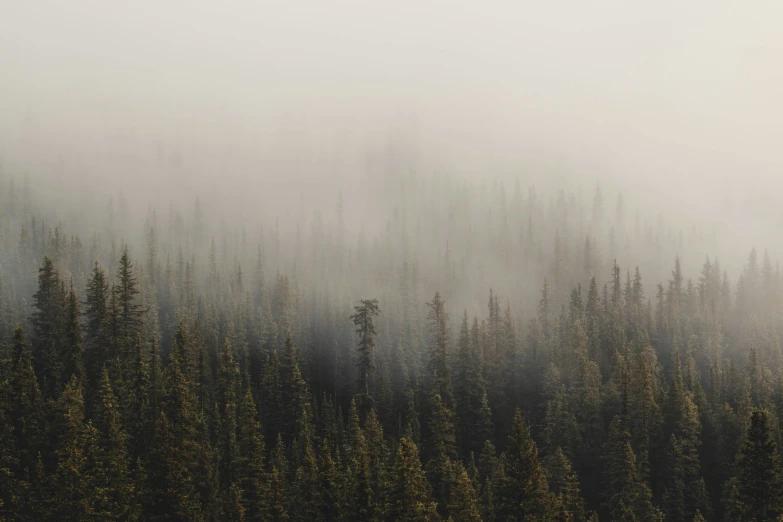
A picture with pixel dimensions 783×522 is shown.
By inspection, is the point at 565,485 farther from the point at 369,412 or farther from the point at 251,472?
the point at 251,472

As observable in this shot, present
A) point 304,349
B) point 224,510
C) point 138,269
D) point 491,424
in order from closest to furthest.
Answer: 1. point 224,510
2. point 491,424
3. point 304,349
4. point 138,269

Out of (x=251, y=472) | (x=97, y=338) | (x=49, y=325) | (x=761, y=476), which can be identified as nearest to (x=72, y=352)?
(x=97, y=338)

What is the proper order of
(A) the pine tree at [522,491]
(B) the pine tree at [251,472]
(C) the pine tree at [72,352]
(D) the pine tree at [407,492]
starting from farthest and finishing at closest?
1. (C) the pine tree at [72,352]
2. (B) the pine tree at [251,472]
3. (A) the pine tree at [522,491]
4. (D) the pine tree at [407,492]

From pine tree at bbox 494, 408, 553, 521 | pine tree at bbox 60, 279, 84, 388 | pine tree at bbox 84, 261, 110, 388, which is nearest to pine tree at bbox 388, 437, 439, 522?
pine tree at bbox 494, 408, 553, 521

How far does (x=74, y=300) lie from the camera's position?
3061 inches

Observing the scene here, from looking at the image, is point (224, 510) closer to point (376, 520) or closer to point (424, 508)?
point (376, 520)

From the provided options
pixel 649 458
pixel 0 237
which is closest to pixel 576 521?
pixel 649 458

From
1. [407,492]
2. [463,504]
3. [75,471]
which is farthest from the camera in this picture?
[463,504]

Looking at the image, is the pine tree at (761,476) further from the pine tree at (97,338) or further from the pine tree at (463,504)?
the pine tree at (97,338)

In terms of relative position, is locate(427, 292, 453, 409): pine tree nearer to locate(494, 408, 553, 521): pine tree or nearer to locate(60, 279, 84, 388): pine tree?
locate(494, 408, 553, 521): pine tree

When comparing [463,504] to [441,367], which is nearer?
[463,504]

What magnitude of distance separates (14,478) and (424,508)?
33.9 metres

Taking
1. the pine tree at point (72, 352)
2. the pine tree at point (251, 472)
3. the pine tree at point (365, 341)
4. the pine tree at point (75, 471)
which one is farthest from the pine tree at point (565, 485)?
the pine tree at point (72, 352)

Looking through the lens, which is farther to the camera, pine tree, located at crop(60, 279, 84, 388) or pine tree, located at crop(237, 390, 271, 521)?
pine tree, located at crop(60, 279, 84, 388)
